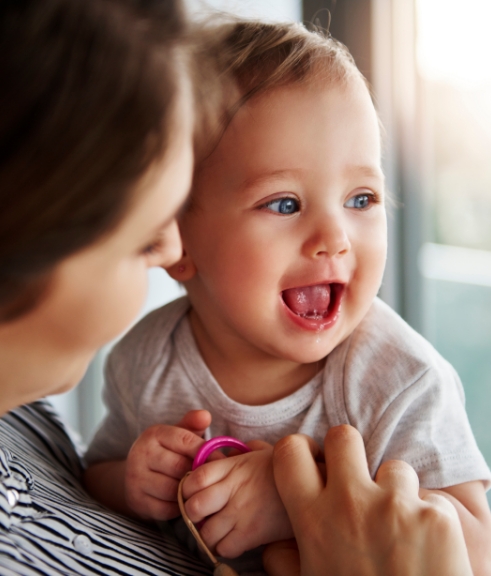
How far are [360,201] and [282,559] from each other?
0.48 meters

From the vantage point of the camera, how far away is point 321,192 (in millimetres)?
825

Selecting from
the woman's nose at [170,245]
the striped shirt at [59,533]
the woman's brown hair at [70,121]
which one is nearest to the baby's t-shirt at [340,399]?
the striped shirt at [59,533]

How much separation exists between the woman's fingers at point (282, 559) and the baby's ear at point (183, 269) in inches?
16.0

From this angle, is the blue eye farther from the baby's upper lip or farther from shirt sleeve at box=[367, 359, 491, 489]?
shirt sleeve at box=[367, 359, 491, 489]

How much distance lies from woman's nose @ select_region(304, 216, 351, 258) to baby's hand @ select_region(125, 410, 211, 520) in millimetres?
275

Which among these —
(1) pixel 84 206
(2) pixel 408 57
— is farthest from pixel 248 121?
(2) pixel 408 57

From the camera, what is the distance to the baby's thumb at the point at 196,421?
0.87m

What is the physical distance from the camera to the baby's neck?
97 centimetres

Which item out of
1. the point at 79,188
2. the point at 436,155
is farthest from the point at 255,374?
the point at 436,155

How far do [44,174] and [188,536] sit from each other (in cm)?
63

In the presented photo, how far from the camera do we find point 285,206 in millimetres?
842

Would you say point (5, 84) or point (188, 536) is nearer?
point (5, 84)

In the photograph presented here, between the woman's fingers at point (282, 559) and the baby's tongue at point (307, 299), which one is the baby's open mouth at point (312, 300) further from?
the woman's fingers at point (282, 559)

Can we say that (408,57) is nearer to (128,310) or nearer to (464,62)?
(464,62)
